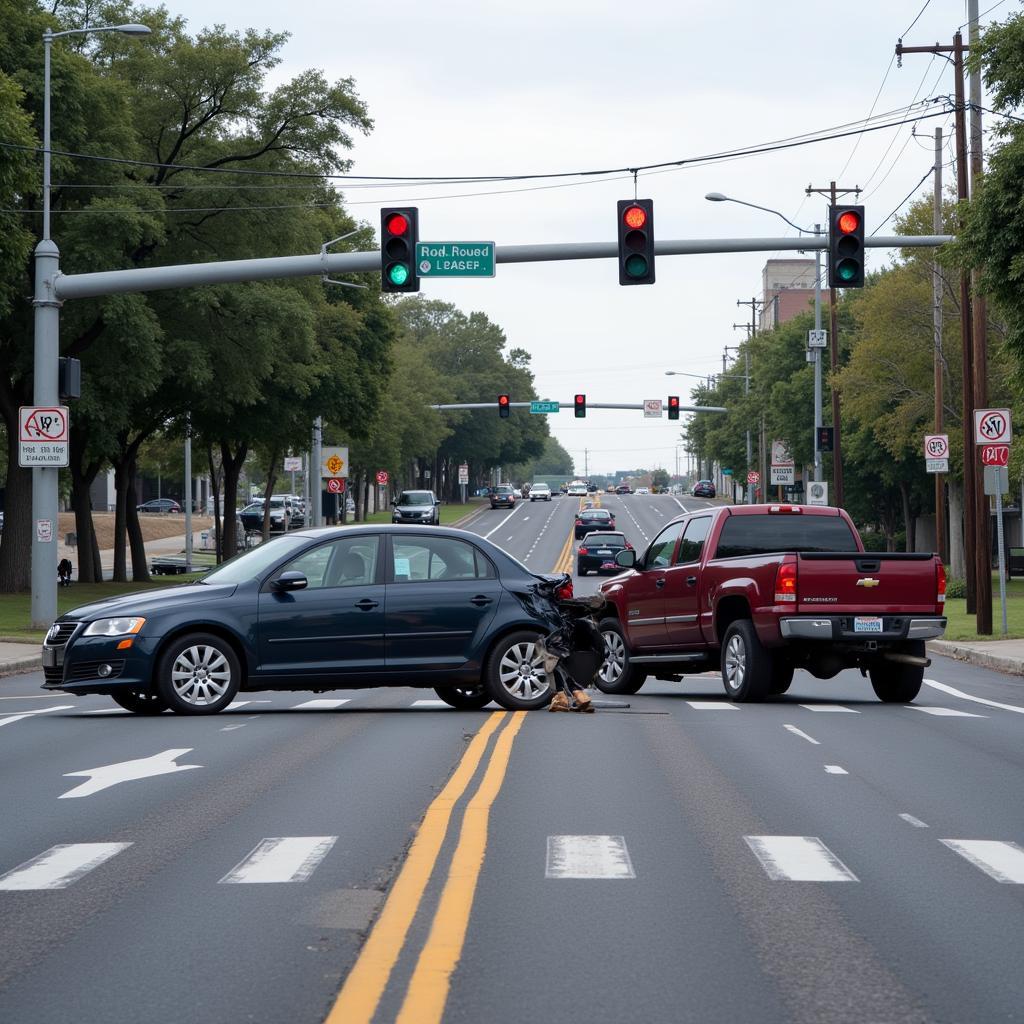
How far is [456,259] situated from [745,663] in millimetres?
9534

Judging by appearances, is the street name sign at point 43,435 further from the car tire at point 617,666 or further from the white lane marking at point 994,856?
the white lane marking at point 994,856

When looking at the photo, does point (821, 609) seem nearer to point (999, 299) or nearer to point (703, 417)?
point (999, 299)

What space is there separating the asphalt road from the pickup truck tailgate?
2.65m

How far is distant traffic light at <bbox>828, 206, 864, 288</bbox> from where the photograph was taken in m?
23.4

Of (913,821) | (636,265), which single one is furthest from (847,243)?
(913,821)

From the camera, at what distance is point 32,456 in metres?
27.2

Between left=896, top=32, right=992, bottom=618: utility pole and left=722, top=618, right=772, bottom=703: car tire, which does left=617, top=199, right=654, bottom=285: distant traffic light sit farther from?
left=896, top=32, right=992, bottom=618: utility pole

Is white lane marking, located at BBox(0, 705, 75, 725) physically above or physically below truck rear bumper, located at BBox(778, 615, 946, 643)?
below

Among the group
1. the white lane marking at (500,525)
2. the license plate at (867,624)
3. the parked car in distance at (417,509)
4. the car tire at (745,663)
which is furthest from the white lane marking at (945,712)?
the white lane marking at (500,525)

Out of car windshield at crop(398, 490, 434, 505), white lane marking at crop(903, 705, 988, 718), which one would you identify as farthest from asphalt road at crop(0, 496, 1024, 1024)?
car windshield at crop(398, 490, 434, 505)

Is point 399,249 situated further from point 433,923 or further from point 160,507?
point 160,507

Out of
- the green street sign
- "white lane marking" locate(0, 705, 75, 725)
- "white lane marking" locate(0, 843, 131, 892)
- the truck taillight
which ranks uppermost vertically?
the green street sign

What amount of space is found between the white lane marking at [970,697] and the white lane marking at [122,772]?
914 centimetres

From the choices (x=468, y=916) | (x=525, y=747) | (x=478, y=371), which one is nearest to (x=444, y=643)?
(x=525, y=747)
